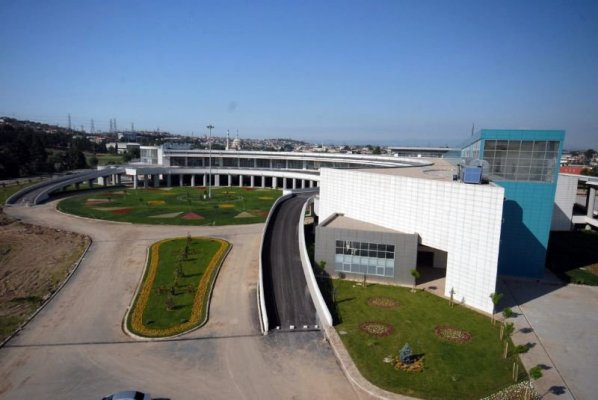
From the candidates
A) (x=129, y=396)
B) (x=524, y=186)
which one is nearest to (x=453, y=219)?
(x=524, y=186)

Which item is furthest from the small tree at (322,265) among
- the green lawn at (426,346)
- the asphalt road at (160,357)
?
the asphalt road at (160,357)

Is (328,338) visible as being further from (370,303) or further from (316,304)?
(370,303)

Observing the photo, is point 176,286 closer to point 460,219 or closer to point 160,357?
point 160,357

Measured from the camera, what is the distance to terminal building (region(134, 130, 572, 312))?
2794cm

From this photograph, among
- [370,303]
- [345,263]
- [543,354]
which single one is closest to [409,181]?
[345,263]

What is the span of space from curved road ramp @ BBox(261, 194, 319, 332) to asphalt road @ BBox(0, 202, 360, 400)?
1238 millimetres

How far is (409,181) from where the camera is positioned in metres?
32.9

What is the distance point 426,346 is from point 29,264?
116 feet

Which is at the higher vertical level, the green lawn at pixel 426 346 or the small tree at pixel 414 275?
the small tree at pixel 414 275

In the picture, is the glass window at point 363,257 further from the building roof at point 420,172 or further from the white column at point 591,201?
the white column at point 591,201

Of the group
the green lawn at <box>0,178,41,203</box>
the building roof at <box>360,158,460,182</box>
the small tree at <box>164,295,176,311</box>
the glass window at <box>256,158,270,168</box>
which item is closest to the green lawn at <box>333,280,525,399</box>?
the small tree at <box>164,295,176,311</box>

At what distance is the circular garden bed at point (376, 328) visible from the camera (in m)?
23.9

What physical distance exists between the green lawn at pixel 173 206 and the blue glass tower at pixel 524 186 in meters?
31.2

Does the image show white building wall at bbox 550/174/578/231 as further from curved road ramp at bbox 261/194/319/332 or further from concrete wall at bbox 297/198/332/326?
concrete wall at bbox 297/198/332/326
